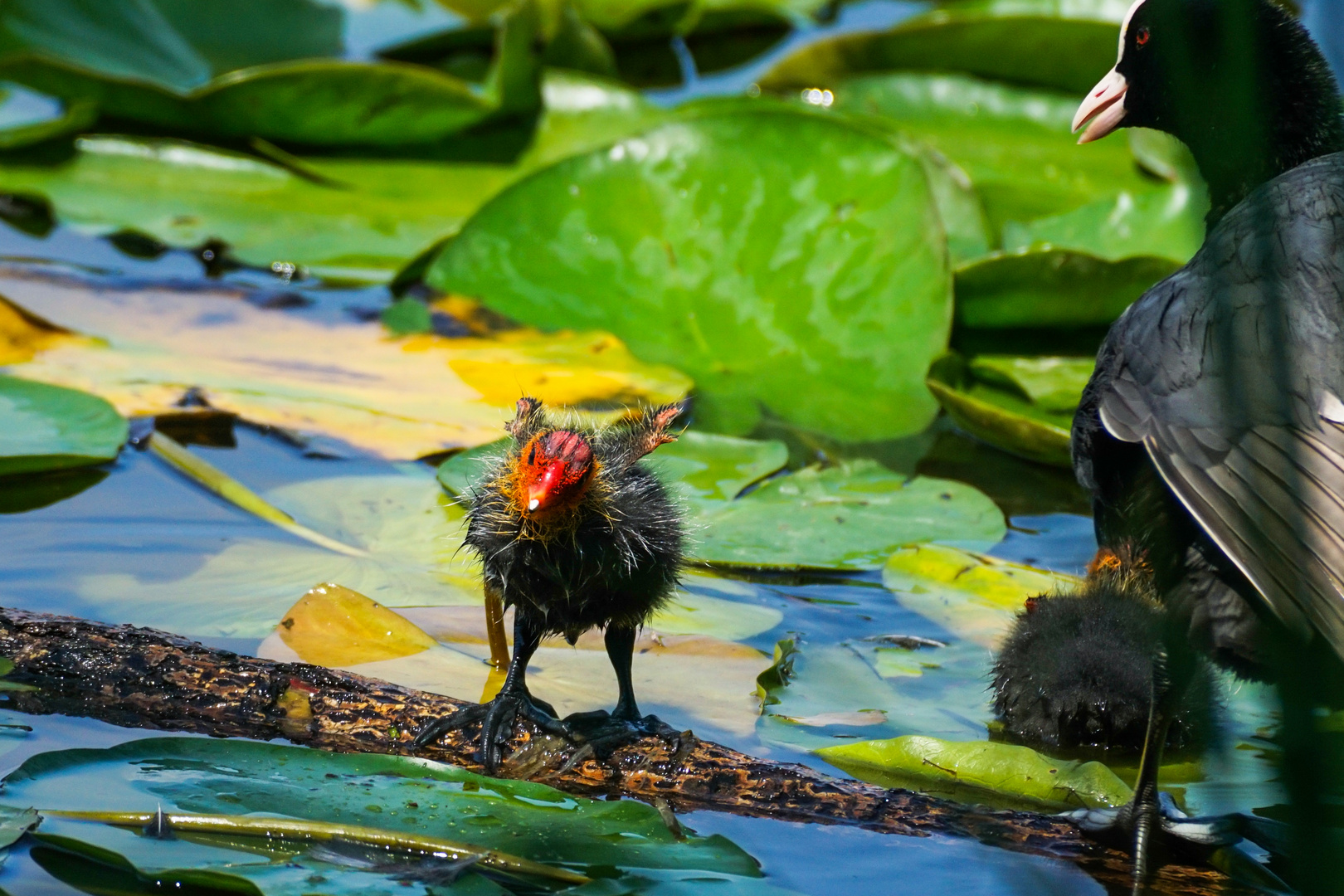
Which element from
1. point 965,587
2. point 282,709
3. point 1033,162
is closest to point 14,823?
point 282,709

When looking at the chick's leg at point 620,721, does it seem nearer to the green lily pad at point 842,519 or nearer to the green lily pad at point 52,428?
the green lily pad at point 842,519

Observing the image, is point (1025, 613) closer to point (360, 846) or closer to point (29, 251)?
point (360, 846)

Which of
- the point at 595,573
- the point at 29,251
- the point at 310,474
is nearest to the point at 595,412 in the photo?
the point at 310,474

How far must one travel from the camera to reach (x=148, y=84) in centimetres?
445

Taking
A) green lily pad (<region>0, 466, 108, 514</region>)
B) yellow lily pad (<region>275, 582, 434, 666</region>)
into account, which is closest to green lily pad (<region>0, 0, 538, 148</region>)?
green lily pad (<region>0, 466, 108, 514</region>)

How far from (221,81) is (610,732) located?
9.69 ft

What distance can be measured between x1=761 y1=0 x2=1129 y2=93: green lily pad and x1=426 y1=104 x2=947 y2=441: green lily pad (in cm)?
146

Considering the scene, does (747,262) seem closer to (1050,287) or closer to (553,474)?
(1050,287)

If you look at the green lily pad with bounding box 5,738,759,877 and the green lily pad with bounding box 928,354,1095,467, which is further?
the green lily pad with bounding box 928,354,1095,467

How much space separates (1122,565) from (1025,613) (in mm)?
201

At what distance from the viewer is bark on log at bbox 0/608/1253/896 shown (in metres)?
2.09

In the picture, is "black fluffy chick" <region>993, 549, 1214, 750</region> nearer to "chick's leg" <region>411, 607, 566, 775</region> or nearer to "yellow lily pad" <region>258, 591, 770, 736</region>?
"yellow lily pad" <region>258, 591, 770, 736</region>

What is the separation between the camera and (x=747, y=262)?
3.71 meters

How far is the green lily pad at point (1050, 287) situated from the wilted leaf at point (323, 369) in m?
0.85
